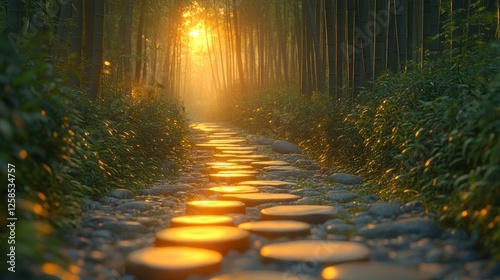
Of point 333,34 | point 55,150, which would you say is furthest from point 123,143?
point 333,34

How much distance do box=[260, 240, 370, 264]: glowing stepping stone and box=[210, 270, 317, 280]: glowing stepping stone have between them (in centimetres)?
23

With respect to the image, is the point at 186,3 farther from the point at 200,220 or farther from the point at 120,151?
the point at 200,220

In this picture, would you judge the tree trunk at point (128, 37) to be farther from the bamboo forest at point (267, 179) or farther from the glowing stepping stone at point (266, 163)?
the glowing stepping stone at point (266, 163)

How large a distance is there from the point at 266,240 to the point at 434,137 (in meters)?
1.66

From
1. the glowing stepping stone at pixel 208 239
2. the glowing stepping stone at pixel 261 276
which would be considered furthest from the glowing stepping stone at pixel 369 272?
the glowing stepping stone at pixel 208 239

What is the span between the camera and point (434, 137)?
4223 millimetres

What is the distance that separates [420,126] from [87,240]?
114 inches

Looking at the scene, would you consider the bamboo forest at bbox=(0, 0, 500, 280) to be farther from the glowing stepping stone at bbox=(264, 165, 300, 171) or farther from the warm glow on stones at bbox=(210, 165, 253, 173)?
the warm glow on stones at bbox=(210, 165, 253, 173)

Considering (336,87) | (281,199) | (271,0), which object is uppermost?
(271,0)

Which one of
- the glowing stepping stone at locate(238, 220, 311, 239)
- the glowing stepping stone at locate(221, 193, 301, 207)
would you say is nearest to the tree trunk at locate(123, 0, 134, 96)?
the glowing stepping stone at locate(221, 193, 301, 207)

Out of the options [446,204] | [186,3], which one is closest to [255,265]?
[446,204]

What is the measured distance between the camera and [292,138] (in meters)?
11.2

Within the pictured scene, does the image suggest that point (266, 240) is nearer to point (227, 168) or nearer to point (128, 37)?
point (227, 168)

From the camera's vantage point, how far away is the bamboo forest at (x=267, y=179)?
107 inches
